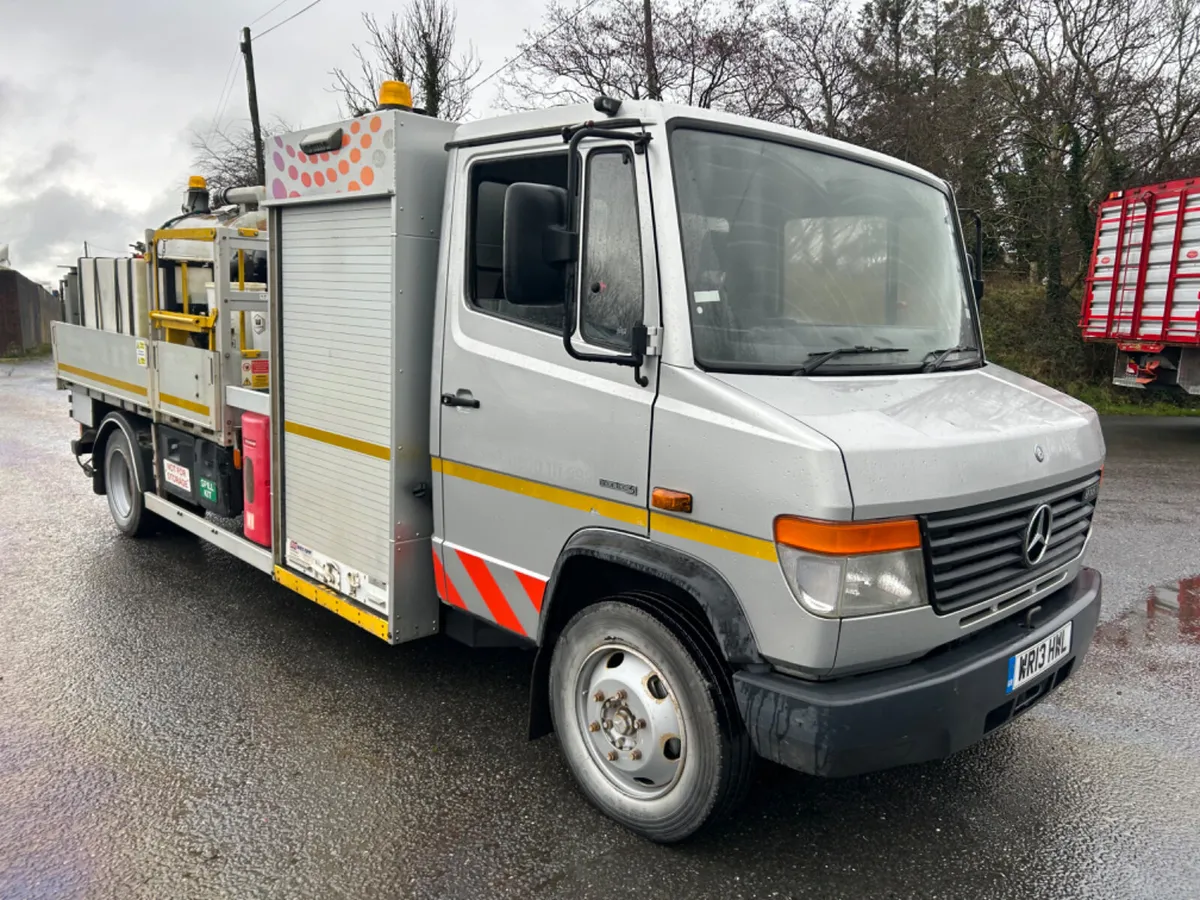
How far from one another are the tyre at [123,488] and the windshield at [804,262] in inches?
196

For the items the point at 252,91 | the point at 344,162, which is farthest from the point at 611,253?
the point at 252,91

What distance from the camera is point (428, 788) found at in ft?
11.3

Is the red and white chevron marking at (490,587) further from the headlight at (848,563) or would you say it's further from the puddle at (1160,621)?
the puddle at (1160,621)

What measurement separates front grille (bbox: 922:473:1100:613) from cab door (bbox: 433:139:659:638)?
925 mm

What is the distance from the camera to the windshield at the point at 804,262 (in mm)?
2932

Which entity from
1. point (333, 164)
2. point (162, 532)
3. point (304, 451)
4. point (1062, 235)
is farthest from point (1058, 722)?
point (1062, 235)

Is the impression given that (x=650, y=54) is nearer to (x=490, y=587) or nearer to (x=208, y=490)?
(x=208, y=490)

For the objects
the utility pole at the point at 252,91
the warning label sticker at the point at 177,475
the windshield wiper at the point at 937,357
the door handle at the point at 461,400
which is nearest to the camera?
the windshield wiper at the point at 937,357

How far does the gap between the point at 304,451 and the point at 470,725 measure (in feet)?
5.08

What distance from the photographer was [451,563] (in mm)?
3818

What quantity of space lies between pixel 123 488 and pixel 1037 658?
6.28 metres

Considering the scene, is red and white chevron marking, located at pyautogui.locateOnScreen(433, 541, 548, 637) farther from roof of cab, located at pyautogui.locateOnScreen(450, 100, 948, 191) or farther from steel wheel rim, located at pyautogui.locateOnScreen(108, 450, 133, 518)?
steel wheel rim, located at pyautogui.locateOnScreen(108, 450, 133, 518)

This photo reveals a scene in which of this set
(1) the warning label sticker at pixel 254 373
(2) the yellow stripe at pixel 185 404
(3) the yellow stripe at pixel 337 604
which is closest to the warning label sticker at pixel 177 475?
(2) the yellow stripe at pixel 185 404

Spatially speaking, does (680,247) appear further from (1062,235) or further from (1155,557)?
(1062,235)
